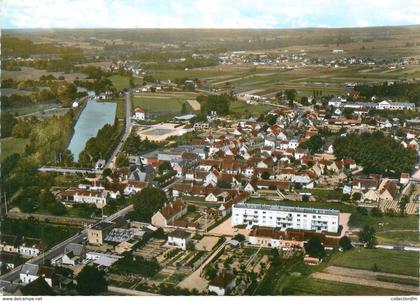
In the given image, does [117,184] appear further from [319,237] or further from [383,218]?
[383,218]

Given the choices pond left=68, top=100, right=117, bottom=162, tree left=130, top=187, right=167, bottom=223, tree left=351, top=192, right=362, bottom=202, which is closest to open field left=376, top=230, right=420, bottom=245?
tree left=351, top=192, right=362, bottom=202

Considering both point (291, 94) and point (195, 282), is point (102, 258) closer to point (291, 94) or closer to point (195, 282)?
point (195, 282)

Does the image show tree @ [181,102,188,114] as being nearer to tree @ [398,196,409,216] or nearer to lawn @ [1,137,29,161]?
lawn @ [1,137,29,161]

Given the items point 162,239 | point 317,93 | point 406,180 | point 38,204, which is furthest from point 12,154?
point 317,93

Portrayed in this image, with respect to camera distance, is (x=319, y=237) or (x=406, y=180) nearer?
(x=319, y=237)

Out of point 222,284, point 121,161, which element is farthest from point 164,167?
point 222,284

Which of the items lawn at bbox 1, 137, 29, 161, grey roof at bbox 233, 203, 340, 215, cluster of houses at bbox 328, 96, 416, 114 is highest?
cluster of houses at bbox 328, 96, 416, 114
